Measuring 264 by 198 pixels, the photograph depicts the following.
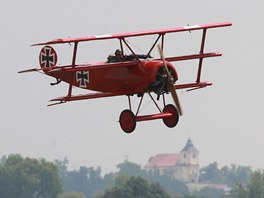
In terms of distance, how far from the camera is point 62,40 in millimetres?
47938

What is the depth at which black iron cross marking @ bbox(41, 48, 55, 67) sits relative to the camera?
51312 millimetres

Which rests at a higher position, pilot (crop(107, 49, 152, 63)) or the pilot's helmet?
the pilot's helmet

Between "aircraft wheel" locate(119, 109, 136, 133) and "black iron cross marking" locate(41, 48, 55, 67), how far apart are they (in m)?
3.90

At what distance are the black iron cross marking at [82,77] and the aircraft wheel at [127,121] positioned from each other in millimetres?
2257

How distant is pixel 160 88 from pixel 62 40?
396 cm

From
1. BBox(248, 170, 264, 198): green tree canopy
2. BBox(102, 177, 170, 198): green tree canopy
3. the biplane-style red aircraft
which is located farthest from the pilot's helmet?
BBox(248, 170, 264, 198): green tree canopy

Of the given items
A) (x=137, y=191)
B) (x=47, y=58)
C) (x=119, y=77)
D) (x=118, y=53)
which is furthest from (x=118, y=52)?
(x=137, y=191)

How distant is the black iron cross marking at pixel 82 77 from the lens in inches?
1984

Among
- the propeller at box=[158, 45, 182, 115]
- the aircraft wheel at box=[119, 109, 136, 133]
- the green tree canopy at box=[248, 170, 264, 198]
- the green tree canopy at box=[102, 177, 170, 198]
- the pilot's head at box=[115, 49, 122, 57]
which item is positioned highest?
the green tree canopy at box=[248, 170, 264, 198]

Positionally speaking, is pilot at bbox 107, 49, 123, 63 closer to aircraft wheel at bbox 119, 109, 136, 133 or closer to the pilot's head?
the pilot's head

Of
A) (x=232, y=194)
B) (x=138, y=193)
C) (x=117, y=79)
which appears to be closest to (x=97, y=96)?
(x=117, y=79)

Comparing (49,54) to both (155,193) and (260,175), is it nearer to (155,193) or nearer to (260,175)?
(155,193)

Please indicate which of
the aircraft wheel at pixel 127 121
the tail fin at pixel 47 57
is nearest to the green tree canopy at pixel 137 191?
the tail fin at pixel 47 57

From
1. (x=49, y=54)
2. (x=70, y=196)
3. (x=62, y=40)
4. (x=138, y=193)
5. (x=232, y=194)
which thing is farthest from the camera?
(x=70, y=196)
